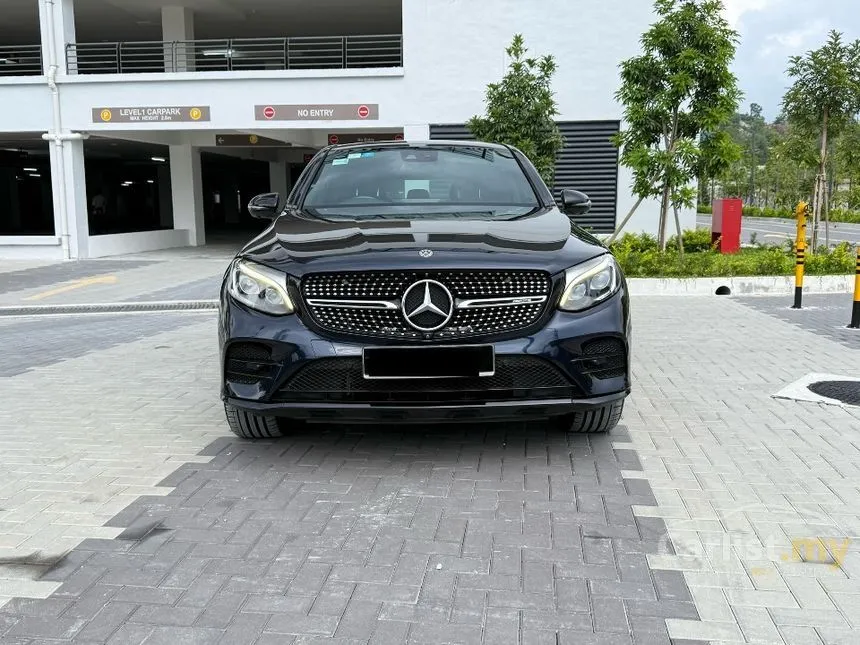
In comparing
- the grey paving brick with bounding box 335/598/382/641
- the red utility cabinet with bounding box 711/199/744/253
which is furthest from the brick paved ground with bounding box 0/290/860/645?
the red utility cabinet with bounding box 711/199/744/253

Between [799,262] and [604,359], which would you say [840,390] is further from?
[799,262]

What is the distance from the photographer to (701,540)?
129 inches

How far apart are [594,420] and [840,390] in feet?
8.18

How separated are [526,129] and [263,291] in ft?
35.7

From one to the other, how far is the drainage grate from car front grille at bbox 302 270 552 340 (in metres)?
2.99

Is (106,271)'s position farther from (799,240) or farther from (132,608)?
(132,608)

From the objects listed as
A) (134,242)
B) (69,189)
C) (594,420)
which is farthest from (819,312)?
(134,242)

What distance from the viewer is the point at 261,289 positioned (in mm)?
3980

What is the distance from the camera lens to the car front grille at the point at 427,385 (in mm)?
3791

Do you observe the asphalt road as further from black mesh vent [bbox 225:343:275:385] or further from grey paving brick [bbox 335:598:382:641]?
grey paving brick [bbox 335:598:382:641]

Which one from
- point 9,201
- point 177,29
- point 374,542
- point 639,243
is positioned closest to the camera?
point 374,542

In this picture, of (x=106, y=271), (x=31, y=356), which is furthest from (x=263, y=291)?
(x=106, y=271)

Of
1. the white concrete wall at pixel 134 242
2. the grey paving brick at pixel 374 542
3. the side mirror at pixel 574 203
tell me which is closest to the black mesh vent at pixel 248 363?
the grey paving brick at pixel 374 542

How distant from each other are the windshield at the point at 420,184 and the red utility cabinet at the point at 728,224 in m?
11.9
